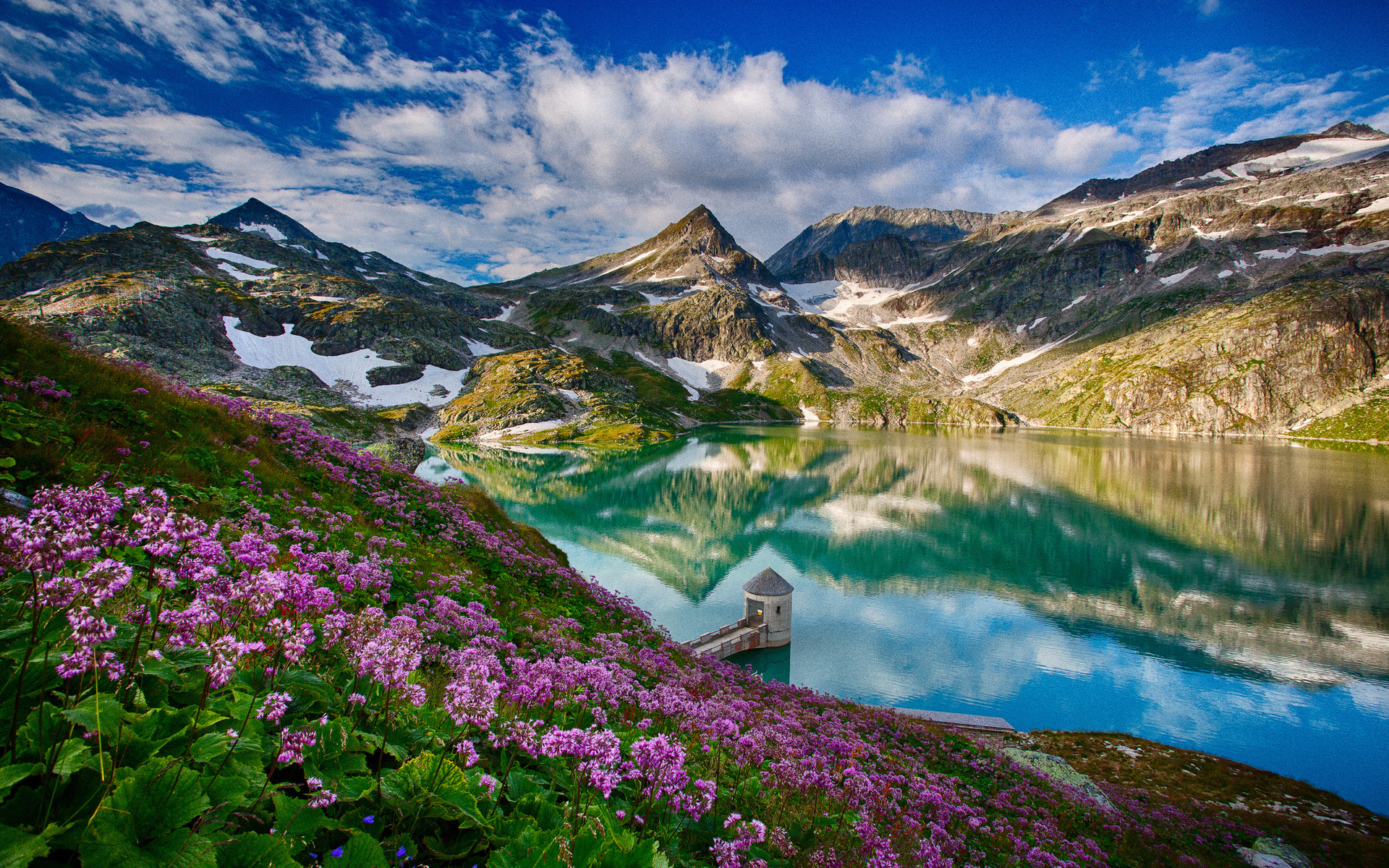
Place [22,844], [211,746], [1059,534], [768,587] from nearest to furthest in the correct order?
[22,844] → [211,746] → [768,587] → [1059,534]

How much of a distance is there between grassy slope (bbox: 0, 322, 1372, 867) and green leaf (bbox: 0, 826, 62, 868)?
0.18 metres

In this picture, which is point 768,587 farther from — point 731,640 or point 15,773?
point 15,773

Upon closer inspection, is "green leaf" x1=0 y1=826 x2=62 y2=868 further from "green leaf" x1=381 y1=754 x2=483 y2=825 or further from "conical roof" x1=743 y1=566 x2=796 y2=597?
"conical roof" x1=743 y1=566 x2=796 y2=597

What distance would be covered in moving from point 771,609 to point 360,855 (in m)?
33.4

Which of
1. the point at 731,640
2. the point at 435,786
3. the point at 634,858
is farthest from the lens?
the point at 731,640

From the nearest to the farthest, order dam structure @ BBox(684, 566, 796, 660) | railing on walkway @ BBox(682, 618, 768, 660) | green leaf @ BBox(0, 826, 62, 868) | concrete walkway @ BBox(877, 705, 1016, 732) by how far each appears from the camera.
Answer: green leaf @ BBox(0, 826, 62, 868), concrete walkway @ BBox(877, 705, 1016, 732), railing on walkway @ BBox(682, 618, 768, 660), dam structure @ BBox(684, 566, 796, 660)

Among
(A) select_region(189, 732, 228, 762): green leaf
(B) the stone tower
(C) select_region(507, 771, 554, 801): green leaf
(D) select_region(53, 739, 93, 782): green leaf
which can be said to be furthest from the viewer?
(B) the stone tower

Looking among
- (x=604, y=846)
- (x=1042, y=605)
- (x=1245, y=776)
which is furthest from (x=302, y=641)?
(x=1042, y=605)

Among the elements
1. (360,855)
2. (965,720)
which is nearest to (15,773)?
(360,855)

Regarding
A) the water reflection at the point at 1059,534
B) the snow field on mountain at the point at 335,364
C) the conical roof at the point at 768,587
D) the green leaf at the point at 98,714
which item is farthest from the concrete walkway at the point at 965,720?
the snow field on mountain at the point at 335,364

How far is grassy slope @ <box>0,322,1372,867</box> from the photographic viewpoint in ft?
18.4

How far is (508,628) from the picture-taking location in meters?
10.6

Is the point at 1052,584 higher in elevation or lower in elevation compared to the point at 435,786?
lower

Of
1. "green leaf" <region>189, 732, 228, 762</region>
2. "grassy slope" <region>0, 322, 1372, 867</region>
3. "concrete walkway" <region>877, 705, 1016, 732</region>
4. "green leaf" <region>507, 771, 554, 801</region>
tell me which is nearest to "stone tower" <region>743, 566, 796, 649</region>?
"concrete walkway" <region>877, 705, 1016, 732</region>
